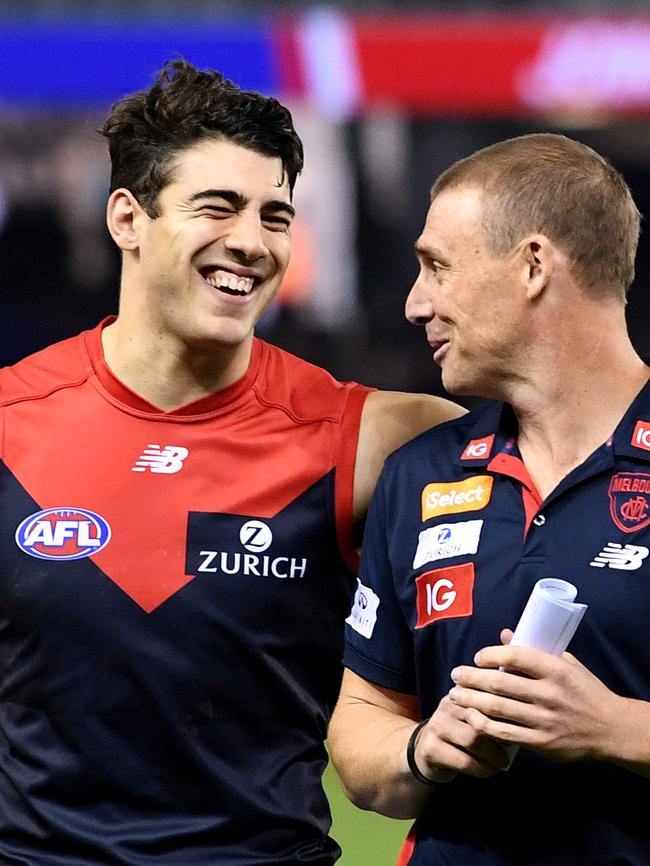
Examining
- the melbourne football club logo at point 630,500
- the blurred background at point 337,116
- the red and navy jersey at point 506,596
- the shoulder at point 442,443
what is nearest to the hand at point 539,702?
the red and navy jersey at point 506,596

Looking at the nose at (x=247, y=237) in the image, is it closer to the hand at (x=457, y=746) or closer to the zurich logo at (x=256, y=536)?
the zurich logo at (x=256, y=536)

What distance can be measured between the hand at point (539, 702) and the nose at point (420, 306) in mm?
713

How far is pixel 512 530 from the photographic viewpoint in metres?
2.69

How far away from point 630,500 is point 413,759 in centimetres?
56

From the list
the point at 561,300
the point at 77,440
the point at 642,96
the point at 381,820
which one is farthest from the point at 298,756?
the point at 642,96

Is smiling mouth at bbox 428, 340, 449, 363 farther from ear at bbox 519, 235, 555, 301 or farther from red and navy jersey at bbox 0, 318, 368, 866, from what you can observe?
red and navy jersey at bbox 0, 318, 368, 866

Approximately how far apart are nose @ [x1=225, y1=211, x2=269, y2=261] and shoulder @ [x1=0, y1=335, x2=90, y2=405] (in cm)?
42

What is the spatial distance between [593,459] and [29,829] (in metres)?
1.29

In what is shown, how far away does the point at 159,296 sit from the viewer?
3270 millimetres

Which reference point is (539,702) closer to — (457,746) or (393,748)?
(457,746)

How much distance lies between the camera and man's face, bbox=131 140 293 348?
3.18m

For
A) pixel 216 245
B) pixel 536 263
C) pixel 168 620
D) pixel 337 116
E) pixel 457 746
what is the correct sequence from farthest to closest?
pixel 337 116
pixel 216 245
pixel 168 620
pixel 536 263
pixel 457 746

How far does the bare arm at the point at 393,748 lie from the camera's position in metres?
2.48

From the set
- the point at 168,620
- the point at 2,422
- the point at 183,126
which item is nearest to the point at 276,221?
the point at 183,126
